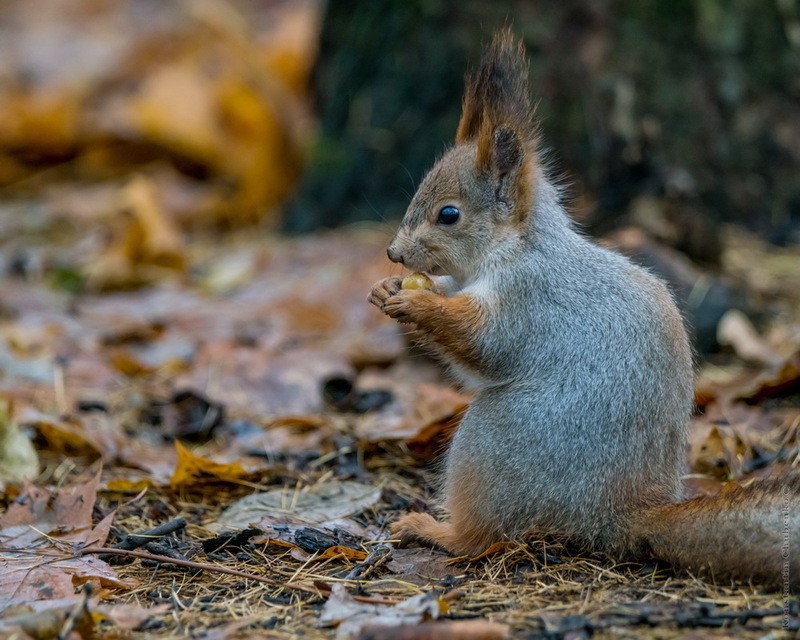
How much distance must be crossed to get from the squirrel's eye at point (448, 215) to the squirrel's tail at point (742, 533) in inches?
43.9

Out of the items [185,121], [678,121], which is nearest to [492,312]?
[678,121]

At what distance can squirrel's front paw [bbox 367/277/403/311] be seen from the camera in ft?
9.62

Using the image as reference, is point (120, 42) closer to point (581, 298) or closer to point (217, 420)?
point (217, 420)

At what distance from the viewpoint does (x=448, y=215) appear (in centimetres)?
310

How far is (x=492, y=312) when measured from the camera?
9.16 feet

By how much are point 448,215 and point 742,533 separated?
1.31 m

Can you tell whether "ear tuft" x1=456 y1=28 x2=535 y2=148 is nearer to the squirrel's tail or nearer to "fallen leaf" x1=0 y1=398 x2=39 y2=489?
the squirrel's tail

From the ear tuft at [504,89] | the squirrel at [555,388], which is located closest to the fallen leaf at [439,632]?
the squirrel at [555,388]

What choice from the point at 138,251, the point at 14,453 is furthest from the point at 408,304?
the point at 138,251

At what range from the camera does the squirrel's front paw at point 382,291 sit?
9.62 ft

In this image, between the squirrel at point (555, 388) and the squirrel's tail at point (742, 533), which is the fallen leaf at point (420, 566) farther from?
the squirrel's tail at point (742, 533)

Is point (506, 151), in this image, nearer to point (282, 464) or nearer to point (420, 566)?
point (420, 566)

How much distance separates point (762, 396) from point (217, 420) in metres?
2.15

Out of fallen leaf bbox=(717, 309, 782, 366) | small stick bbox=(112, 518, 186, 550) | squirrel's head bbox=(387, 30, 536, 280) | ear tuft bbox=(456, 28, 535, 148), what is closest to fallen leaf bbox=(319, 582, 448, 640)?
small stick bbox=(112, 518, 186, 550)
